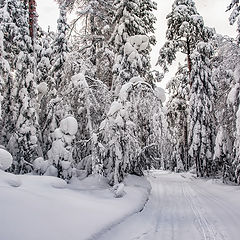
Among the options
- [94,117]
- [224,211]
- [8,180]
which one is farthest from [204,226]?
[94,117]

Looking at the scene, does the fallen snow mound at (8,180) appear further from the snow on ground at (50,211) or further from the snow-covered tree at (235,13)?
the snow-covered tree at (235,13)

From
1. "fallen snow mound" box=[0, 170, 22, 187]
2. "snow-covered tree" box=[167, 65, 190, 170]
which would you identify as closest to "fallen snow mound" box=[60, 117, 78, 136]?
"fallen snow mound" box=[0, 170, 22, 187]

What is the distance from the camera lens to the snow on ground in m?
6.05

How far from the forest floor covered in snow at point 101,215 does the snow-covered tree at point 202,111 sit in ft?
31.7

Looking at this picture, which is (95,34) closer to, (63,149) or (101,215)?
(63,149)

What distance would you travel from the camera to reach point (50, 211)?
738 cm

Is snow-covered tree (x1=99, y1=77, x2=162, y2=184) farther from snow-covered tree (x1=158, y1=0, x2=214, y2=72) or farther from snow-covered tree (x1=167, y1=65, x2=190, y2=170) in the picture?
snow-covered tree (x1=167, y1=65, x2=190, y2=170)

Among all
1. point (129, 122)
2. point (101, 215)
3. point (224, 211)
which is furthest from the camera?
point (129, 122)

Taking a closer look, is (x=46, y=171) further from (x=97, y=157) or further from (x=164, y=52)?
(x=164, y=52)

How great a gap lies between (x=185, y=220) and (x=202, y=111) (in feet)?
49.2

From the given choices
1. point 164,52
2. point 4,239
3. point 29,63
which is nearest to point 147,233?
point 4,239

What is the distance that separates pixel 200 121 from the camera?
77.3 ft

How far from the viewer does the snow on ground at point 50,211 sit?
605 centimetres

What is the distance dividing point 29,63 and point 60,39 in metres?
2.11
